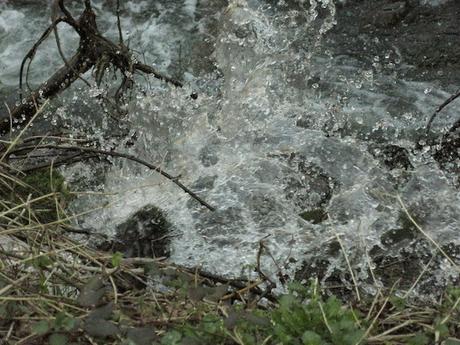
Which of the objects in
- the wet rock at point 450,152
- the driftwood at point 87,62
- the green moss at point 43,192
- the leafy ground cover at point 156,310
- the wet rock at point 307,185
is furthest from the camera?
the wet rock at point 450,152

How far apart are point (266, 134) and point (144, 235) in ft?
3.26

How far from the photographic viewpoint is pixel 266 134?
4.29 m

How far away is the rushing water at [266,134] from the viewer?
12.1 ft

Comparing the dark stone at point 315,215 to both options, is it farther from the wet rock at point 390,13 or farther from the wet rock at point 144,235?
the wet rock at point 390,13

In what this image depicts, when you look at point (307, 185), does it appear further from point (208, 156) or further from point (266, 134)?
point (208, 156)

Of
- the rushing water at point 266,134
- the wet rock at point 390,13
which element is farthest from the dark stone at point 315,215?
the wet rock at point 390,13

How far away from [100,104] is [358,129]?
164cm

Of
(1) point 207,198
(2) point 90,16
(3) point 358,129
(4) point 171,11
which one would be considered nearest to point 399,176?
(3) point 358,129

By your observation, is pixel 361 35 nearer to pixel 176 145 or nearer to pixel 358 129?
pixel 358 129

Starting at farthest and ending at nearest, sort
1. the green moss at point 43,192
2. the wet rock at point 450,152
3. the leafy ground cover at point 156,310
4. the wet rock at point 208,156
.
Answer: the wet rock at point 208,156
the wet rock at point 450,152
the green moss at point 43,192
the leafy ground cover at point 156,310

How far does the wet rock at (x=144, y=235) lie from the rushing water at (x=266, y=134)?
0.17ft

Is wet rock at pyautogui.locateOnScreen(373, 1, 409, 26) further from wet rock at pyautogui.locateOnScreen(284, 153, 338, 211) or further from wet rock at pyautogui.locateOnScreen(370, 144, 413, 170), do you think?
wet rock at pyautogui.locateOnScreen(284, 153, 338, 211)

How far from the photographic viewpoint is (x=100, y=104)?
483cm

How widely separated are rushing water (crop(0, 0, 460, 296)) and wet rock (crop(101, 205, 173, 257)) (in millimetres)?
53
